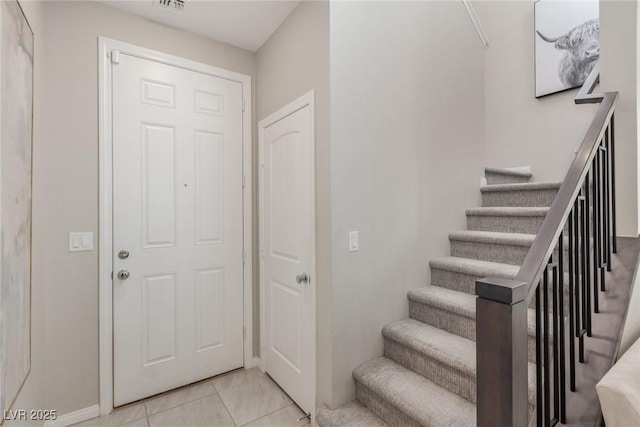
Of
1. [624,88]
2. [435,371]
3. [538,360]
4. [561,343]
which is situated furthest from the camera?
[435,371]

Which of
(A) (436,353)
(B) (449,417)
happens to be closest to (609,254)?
(A) (436,353)

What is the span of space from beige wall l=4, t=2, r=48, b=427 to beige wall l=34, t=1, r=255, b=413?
3cm

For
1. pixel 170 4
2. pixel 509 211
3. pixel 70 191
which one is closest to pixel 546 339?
pixel 509 211

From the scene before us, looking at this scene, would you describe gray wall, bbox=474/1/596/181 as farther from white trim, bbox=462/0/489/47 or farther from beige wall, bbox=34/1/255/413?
beige wall, bbox=34/1/255/413

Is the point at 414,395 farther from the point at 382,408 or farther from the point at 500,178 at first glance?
the point at 500,178

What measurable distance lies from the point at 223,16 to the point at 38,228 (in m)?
1.77

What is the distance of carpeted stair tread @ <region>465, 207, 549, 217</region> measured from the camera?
6.89 ft

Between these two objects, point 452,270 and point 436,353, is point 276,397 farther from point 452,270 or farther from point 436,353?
point 452,270

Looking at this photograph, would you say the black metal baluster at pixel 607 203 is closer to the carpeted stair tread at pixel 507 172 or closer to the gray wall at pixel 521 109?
the carpeted stair tread at pixel 507 172

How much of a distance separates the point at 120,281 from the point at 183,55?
5.51ft

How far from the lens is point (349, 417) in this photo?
1712mm

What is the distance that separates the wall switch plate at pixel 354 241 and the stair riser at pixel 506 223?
1.22 m

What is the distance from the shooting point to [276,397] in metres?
2.18

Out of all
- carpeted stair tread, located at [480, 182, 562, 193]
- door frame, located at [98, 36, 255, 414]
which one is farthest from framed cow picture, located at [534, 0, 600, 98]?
door frame, located at [98, 36, 255, 414]
